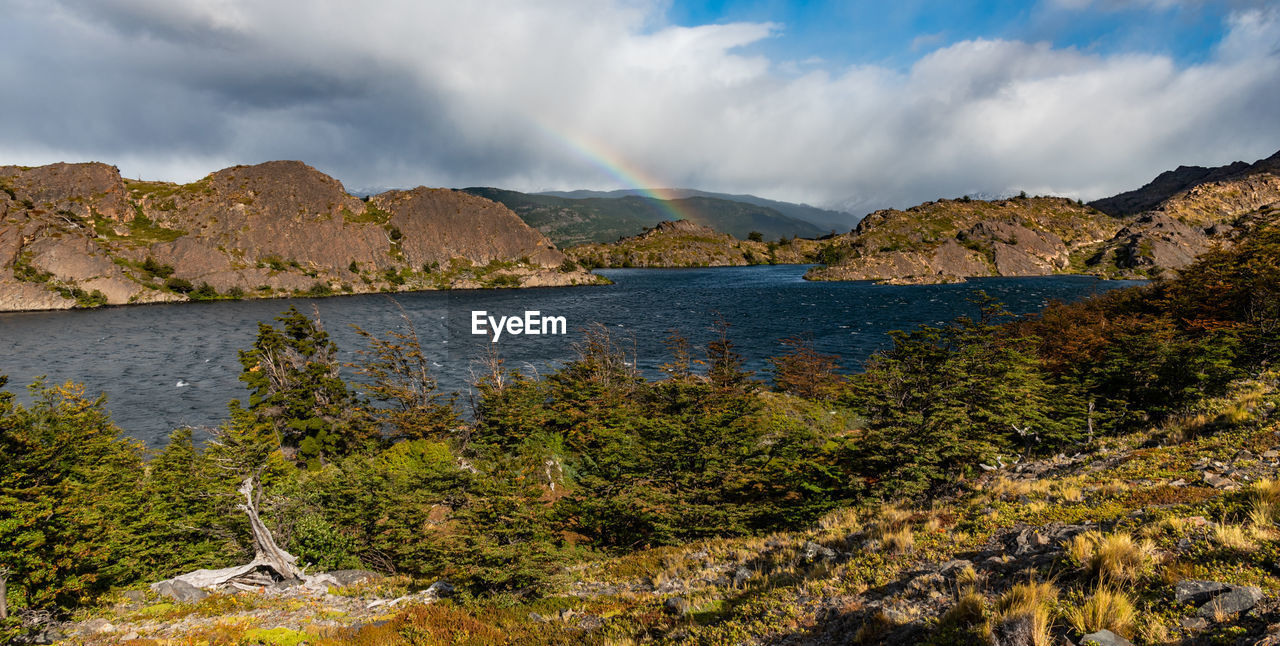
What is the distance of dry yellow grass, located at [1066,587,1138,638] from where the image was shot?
607 centimetres

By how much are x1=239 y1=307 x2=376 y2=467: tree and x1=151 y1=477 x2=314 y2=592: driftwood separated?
17.8 m

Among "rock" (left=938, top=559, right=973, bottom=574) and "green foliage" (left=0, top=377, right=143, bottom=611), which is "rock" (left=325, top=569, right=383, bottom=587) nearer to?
"green foliage" (left=0, top=377, right=143, bottom=611)

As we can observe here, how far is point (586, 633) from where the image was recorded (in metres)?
12.2

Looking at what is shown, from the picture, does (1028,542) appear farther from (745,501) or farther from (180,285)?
(180,285)

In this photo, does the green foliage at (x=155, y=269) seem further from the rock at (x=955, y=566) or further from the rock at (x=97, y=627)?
the rock at (x=955, y=566)

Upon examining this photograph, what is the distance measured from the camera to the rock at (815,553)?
1337 centimetres

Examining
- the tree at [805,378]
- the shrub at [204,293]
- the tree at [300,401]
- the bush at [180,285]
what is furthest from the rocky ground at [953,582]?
the bush at [180,285]

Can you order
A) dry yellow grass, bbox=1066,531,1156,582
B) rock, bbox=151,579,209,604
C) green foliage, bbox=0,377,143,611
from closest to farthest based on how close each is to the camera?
dry yellow grass, bbox=1066,531,1156,582, green foliage, bbox=0,377,143,611, rock, bbox=151,579,209,604

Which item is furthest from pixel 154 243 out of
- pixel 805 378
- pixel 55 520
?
pixel 805 378

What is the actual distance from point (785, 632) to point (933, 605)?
2525 mm

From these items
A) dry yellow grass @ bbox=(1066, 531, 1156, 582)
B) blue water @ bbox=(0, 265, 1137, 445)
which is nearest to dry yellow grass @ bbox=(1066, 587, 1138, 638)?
dry yellow grass @ bbox=(1066, 531, 1156, 582)

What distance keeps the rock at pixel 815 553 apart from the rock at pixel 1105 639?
745 centimetres

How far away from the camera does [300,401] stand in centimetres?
3594

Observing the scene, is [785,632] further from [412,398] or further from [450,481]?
[412,398]
